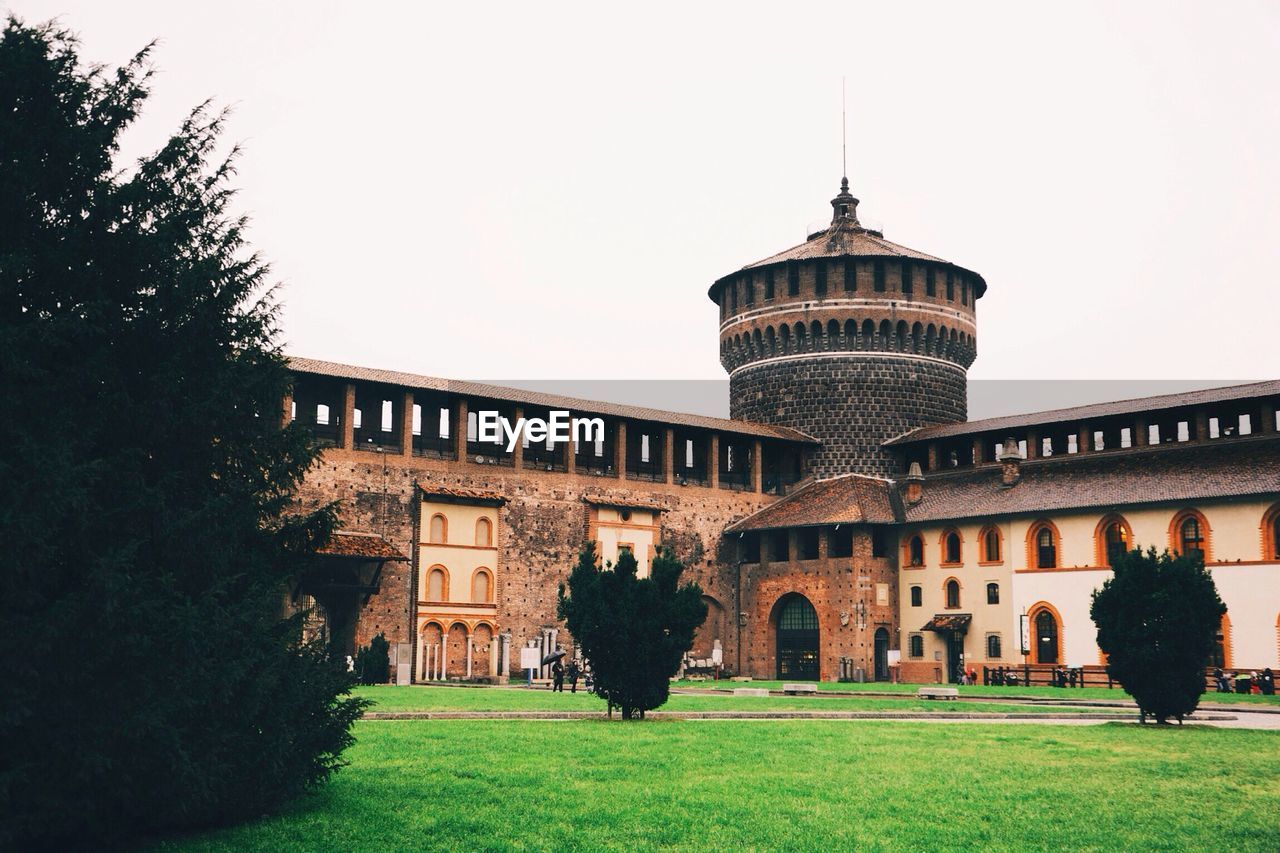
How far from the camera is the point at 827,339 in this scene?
177ft

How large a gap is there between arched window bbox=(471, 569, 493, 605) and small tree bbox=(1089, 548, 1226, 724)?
80.9 feet

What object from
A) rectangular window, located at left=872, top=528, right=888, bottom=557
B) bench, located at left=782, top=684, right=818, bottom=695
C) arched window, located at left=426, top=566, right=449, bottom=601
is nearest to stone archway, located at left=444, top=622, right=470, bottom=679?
arched window, located at left=426, top=566, right=449, bottom=601

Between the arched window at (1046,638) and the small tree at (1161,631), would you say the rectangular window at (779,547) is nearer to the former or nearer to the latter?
the arched window at (1046,638)

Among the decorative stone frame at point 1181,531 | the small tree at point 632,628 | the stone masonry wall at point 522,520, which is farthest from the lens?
the stone masonry wall at point 522,520

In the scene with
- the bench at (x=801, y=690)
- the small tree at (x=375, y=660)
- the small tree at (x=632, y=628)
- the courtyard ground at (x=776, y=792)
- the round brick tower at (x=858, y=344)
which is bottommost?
the bench at (x=801, y=690)

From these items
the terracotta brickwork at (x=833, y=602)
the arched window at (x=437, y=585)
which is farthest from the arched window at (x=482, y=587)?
the terracotta brickwork at (x=833, y=602)

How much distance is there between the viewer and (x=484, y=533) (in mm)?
44344

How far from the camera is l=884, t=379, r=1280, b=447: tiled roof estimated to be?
42375 mm

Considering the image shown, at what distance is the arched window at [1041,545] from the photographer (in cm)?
4491

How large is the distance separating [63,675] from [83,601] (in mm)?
542

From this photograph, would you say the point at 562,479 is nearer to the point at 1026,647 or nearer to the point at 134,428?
the point at 1026,647

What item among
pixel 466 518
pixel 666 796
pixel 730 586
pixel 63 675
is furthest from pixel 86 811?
pixel 730 586

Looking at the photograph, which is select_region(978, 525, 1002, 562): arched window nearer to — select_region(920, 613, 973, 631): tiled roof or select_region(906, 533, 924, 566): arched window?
select_region(920, 613, 973, 631): tiled roof

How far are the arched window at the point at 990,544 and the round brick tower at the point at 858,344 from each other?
709 cm
